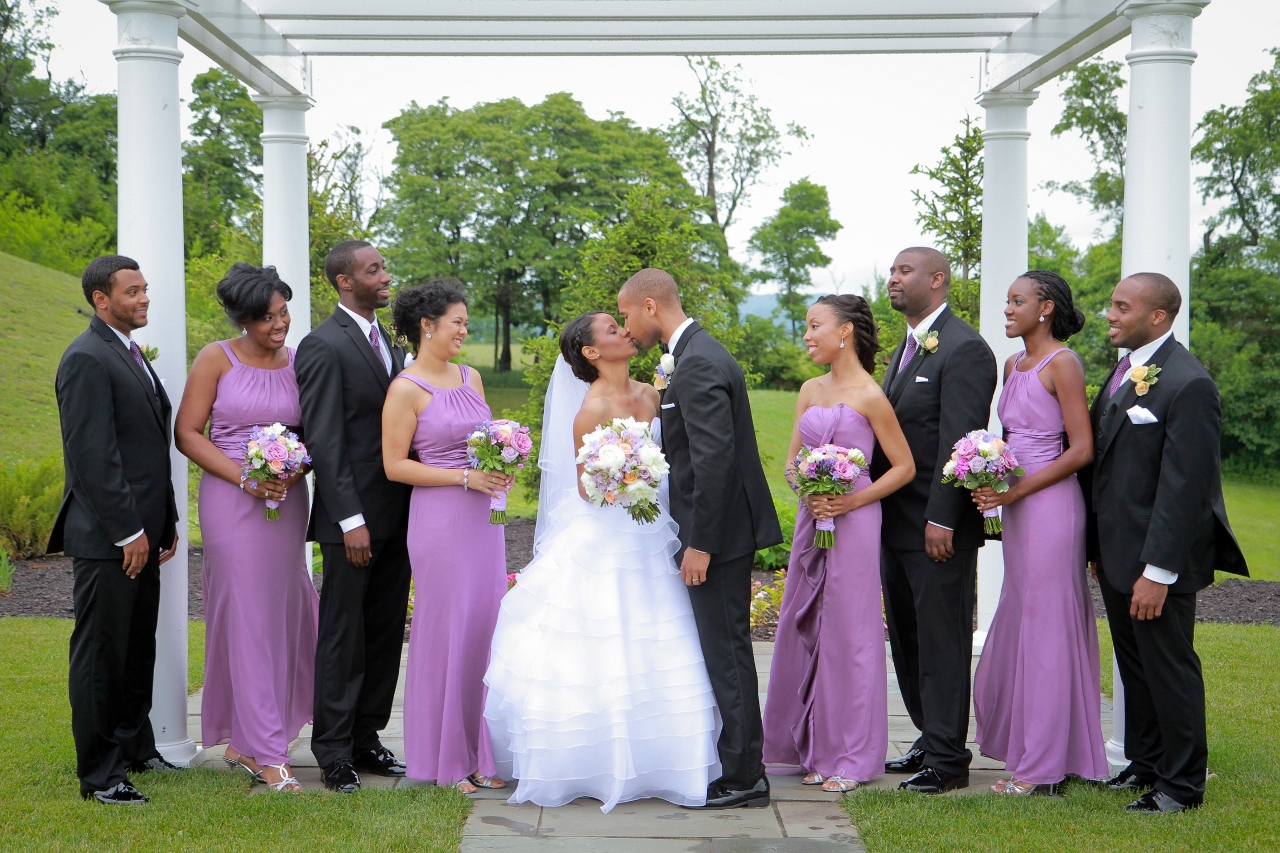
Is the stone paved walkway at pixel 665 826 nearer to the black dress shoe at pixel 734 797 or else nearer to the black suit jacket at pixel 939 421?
the black dress shoe at pixel 734 797

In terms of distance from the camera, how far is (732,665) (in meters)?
5.44

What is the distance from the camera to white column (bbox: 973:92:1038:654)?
8.46m

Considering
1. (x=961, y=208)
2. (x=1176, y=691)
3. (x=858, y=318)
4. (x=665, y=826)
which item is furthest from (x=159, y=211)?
(x=961, y=208)

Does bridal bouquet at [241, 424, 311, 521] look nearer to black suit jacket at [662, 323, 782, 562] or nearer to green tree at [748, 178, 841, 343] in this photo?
black suit jacket at [662, 323, 782, 562]

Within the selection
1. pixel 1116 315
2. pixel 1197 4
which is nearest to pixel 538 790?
pixel 1116 315

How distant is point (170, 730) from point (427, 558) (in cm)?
183

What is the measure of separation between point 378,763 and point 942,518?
3.31 metres

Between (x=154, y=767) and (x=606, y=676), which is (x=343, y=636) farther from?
(x=606, y=676)

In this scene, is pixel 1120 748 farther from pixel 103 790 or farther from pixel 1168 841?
pixel 103 790

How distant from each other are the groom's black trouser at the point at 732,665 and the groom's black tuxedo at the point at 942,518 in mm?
958

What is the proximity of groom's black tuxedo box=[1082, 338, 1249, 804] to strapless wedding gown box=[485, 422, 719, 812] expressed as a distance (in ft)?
7.04

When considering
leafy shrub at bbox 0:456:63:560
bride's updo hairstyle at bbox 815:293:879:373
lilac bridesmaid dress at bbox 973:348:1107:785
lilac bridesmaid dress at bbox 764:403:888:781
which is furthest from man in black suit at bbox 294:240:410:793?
leafy shrub at bbox 0:456:63:560

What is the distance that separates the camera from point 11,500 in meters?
12.8

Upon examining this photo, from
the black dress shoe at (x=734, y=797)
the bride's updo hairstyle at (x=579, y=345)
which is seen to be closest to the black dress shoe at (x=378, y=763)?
the black dress shoe at (x=734, y=797)
